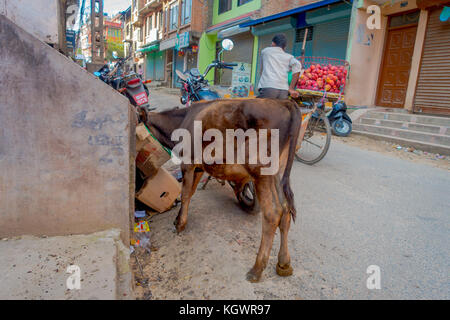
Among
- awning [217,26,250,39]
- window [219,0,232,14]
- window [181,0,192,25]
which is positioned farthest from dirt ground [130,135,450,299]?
window [181,0,192,25]

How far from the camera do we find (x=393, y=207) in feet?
10.9

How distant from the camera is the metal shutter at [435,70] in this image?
7.29 meters

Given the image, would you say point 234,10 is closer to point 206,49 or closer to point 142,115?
point 206,49

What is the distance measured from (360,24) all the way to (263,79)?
6.06 m

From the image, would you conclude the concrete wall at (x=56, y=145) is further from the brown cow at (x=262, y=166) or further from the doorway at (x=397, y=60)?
the doorway at (x=397, y=60)

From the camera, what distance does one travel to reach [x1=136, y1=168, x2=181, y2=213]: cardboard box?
2.87 meters

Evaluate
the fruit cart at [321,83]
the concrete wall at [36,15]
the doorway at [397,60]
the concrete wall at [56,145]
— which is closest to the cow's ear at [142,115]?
the concrete wall at [56,145]

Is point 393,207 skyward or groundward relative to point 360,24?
groundward

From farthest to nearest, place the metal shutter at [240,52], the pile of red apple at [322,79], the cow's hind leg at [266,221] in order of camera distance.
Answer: the metal shutter at [240,52] → the pile of red apple at [322,79] → the cow's hind leg at [266,221]

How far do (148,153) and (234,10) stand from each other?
15.6 m

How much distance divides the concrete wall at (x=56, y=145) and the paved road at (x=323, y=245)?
64cm

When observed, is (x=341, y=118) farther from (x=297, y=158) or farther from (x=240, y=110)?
(x=240, y=110)

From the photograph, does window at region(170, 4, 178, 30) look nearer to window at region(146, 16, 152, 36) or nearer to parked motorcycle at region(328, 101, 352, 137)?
window at region(146, 16, 152, 36)
